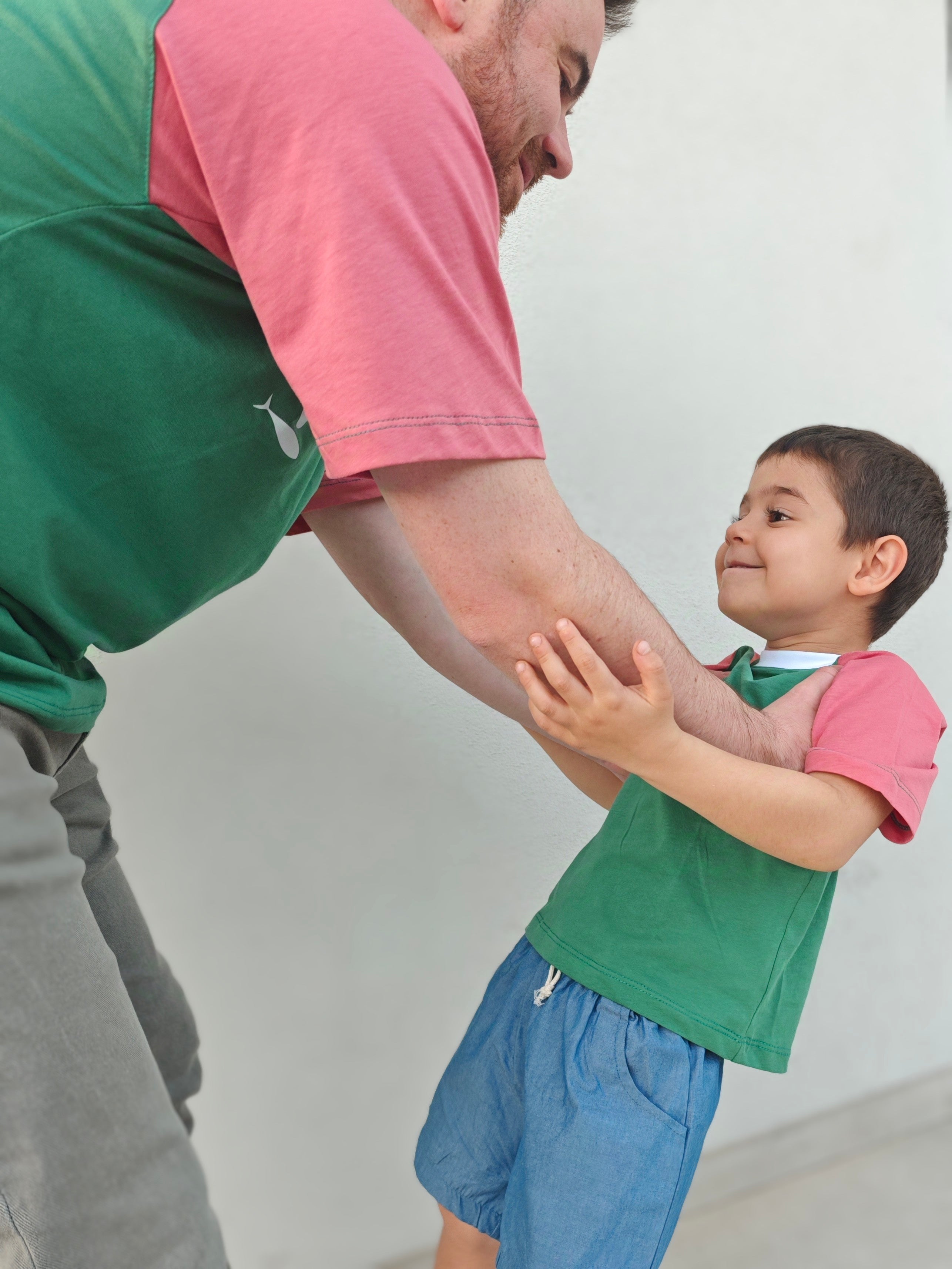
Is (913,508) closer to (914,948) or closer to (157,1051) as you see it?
(157,1051)

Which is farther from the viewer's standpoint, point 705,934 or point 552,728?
point 705,934

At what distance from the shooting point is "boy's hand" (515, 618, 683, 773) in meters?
0.75

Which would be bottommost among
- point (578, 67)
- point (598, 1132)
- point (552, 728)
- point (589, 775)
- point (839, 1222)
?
point (839, 1222)

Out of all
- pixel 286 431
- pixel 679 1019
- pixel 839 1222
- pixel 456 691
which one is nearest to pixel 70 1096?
pixel 286 431

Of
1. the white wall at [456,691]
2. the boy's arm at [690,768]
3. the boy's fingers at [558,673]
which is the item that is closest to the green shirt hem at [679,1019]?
the boy's arm at [690,768]

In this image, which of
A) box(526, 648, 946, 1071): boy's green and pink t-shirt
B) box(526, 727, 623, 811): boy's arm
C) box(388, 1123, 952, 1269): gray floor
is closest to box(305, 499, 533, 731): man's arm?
box(526, 727, 623, 811): boy's arm

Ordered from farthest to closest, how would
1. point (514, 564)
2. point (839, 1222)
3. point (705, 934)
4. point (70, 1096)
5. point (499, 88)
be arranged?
point (839, 1222) → point (705, 934) → point (499, 88) → point (514, 564) → point (70, 1096)

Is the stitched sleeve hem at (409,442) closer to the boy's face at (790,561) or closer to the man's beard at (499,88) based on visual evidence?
the man's beard at (499,88)

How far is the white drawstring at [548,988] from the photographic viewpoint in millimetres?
1089

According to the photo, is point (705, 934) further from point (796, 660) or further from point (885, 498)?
point (885, 498)

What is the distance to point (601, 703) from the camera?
0.78 meters

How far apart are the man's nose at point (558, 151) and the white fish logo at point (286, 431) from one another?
334 millimetres

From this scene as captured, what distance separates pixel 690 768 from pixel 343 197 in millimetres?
516

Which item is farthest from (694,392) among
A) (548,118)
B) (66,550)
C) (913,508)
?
(66,550)
